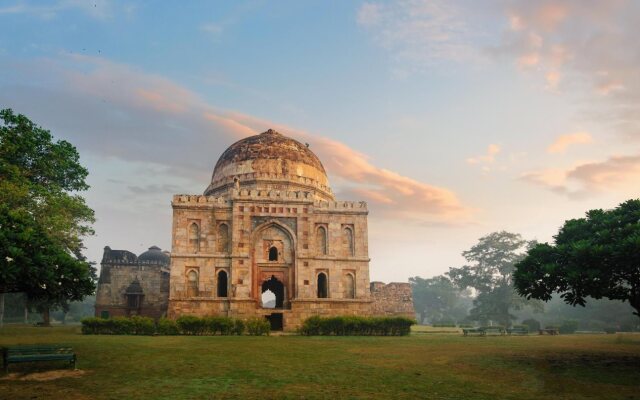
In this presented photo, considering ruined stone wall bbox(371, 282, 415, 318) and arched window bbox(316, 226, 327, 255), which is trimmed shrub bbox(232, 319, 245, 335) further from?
ruined stone wall bbox(371, 282, 415, 318)

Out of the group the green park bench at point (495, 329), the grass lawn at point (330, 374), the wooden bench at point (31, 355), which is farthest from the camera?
the green park bench at point (495, 329)

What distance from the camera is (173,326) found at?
27.6m

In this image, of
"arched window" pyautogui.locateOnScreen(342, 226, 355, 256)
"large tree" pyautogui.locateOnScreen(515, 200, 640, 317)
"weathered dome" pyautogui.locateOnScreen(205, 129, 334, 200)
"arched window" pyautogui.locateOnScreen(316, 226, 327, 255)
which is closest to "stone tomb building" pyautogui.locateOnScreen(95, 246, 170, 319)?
"weathered dome" pyautogui.locateOnScreen(205, 129, 334, 200)

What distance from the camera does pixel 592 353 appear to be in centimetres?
1975

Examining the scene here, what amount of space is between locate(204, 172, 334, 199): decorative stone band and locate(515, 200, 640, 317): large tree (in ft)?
80.5

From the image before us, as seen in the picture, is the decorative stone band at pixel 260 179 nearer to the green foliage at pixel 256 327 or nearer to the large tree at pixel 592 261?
the green foliage at pixel 256 327

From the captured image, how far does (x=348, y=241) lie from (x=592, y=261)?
881 inches

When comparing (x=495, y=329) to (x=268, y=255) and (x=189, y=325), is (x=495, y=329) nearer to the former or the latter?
(x=268, y=255)

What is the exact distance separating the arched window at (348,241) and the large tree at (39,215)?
57.3ft

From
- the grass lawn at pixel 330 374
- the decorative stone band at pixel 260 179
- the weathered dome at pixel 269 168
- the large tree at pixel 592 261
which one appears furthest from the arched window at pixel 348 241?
the large tree at pixel 592 261

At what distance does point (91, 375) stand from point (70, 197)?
1971cm

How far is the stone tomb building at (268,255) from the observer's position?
33.8 meters

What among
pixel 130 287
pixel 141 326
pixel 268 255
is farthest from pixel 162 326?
pixel 130 287

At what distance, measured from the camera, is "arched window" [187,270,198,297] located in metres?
34.1
